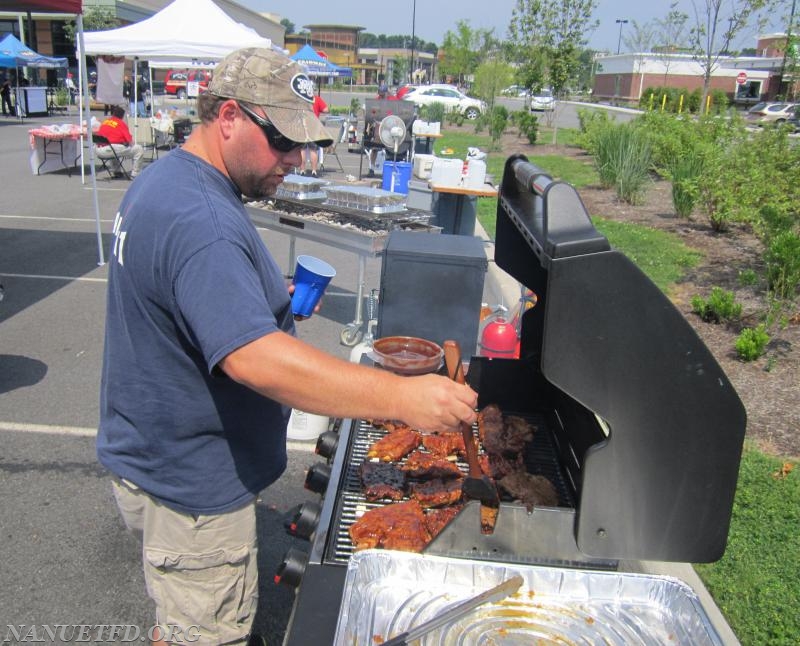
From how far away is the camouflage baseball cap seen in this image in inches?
71.2

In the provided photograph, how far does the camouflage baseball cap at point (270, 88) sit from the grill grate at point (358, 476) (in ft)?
3.78

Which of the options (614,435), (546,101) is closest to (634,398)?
(614,435)

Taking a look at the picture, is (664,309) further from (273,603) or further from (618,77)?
(618,77)

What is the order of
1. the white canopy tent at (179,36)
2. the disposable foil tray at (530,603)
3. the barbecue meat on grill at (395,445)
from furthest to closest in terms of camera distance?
the white canopy tent at (179,36)
the barbecue meat on grill at (395,445)
the disposable foil tray at (530,603)

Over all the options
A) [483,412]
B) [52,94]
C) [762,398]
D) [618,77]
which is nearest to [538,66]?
[762,398]

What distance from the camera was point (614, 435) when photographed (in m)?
1.61

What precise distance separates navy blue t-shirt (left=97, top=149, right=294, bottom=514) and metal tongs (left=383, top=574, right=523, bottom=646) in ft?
2.38

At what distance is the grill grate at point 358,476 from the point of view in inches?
79.5

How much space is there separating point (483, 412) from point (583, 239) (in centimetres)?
129

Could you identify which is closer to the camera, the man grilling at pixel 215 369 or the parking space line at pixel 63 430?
the man grilling at pixel 215 369

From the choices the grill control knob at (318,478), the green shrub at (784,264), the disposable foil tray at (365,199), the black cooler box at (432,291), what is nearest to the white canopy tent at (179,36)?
the disposable foil tray at (365,199)

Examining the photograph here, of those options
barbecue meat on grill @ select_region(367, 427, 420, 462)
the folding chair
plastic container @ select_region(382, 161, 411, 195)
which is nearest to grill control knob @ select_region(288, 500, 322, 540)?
barbecue meat on grill @ select_region(367, 427, 420, 462)

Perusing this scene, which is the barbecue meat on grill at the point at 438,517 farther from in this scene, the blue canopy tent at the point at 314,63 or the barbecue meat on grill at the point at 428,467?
the blue canopy tent at the point at 314,63

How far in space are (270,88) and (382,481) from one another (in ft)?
4.28
